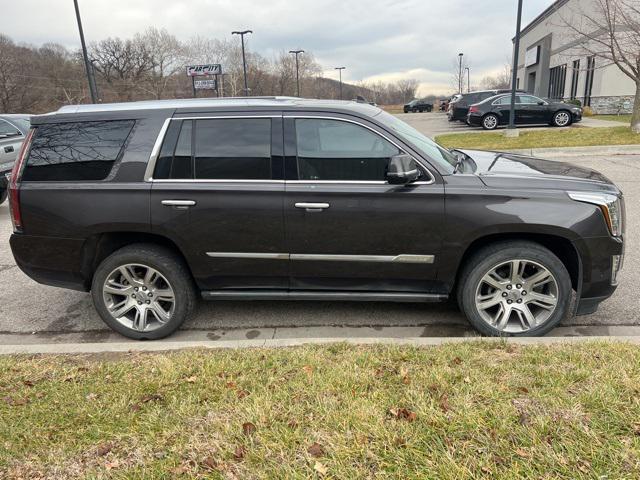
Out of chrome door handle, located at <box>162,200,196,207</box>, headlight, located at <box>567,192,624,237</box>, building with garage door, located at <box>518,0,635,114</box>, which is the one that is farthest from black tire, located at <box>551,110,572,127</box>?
Result: chrome door handle, located at <box>162,200,196,207</box>

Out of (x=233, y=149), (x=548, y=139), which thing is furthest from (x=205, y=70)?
(x=233, y=149)

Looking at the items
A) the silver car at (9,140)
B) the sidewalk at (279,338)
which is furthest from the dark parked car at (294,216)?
the silver car at (9,140)

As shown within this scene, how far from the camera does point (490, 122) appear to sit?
2084 cm

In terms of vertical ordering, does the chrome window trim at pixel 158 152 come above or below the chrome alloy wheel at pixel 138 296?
above

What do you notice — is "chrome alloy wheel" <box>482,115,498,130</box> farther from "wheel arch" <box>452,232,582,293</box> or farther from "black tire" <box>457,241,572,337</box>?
"black tire" <box>457,241,572,337</box>

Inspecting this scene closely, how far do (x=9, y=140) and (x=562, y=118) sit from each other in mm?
19999

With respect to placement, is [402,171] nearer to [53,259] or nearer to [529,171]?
[529,171]

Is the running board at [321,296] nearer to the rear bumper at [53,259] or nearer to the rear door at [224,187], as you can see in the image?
the rear door at [224,187]

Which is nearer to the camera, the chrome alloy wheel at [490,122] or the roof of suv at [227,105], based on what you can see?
the roof of suv at [227,105]

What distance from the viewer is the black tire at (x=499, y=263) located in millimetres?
3365

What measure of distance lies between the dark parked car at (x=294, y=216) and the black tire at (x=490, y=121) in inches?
729

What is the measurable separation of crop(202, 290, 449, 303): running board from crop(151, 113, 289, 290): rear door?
0.88 feet

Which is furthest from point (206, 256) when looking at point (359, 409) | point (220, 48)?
point (220, 48)

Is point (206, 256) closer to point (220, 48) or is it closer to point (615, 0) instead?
point (615, 0)
